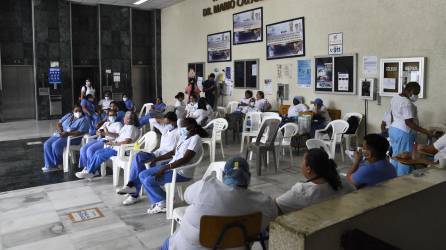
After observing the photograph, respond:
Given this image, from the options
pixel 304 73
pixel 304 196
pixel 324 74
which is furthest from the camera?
pixel 304 73

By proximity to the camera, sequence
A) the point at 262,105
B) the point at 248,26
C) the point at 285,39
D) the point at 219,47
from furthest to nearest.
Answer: the point at 219,47, the point at 248,26, the point at 285,39, the point at 262,105

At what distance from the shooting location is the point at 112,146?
558 centimetres

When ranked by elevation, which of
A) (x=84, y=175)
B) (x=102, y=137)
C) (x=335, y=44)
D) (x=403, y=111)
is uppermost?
(x=335, y=44)

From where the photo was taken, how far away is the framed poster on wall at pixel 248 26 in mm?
10281

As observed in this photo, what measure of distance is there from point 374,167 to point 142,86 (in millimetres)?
13437

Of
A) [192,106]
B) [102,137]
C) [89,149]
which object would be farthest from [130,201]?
[192,106]

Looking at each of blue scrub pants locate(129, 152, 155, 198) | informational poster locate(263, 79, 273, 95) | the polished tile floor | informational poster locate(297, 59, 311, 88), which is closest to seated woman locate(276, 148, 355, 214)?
the polished tile floor

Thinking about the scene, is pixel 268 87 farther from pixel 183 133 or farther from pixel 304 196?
pixel 304 196

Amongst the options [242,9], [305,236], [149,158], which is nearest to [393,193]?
[305,236]

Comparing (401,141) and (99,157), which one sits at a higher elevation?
(401,141)

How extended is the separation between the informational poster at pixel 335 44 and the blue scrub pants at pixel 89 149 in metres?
5.10

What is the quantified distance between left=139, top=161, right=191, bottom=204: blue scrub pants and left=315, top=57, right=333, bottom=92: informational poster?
17.1 feet

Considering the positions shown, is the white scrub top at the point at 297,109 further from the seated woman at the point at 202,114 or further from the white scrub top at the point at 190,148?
the white scrub top at the point at 190,148

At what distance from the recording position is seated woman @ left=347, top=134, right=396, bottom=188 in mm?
2881
